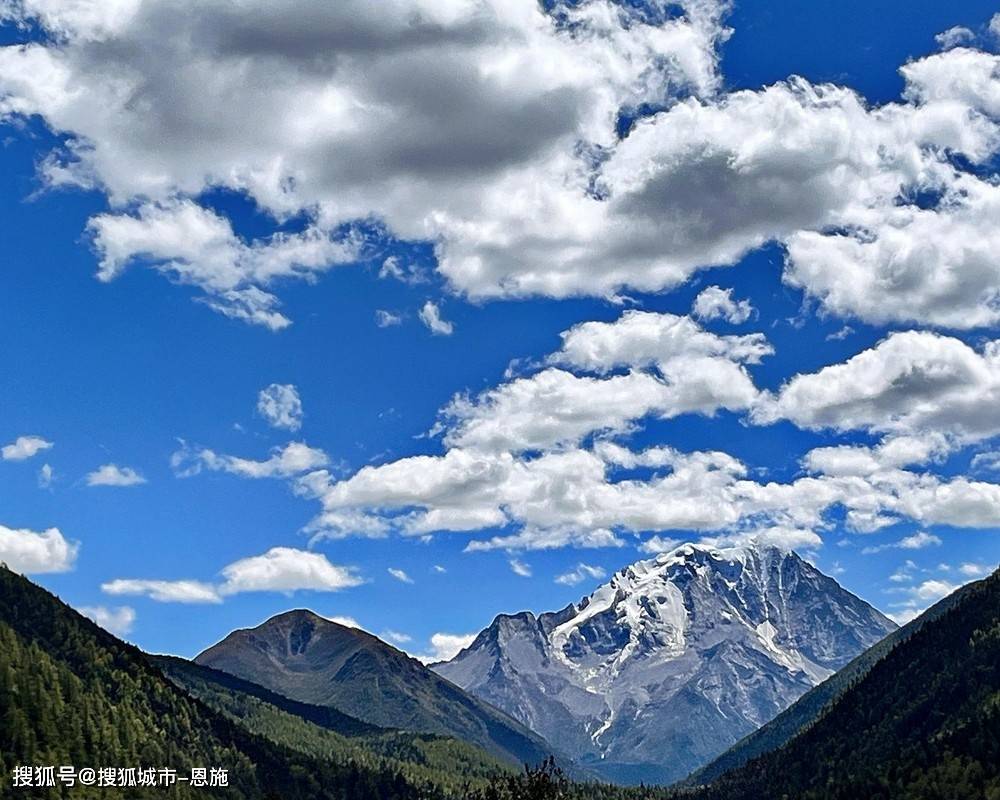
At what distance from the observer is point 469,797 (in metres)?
131

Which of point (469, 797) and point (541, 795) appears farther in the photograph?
point (469, 797)

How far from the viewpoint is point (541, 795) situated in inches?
4274

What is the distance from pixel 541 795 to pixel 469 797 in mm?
24531
